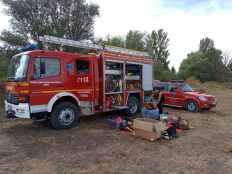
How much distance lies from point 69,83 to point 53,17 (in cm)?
1478

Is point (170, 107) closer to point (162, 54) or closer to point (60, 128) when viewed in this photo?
point (60, 128)

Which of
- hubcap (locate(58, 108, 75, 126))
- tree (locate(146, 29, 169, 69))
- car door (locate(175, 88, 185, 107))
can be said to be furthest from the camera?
tree (locate(146, 29, 169, 69))

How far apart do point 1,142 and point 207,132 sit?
6.40m

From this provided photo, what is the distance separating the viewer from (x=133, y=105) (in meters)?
10.1

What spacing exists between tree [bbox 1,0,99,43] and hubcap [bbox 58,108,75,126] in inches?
548

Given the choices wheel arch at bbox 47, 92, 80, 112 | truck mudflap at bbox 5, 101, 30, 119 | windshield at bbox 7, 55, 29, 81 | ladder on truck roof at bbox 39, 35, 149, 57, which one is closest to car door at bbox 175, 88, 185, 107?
ladder on truck roof at bbox 39, 35, 149, 57

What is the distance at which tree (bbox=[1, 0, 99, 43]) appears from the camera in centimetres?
1920

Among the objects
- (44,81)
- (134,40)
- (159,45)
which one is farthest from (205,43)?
(44,81)

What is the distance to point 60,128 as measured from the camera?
293 inches

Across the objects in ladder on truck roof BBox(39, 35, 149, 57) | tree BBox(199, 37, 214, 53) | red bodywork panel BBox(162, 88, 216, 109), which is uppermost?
tree BBox(199, 37, 214, 53)

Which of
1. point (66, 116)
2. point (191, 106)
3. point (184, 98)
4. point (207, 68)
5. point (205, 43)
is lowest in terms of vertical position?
point (191, 106)

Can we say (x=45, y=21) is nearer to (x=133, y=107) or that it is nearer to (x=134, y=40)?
(x=133, y=107)

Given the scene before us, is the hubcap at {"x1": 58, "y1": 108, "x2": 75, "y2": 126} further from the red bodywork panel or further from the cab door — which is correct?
the red bodywork panel

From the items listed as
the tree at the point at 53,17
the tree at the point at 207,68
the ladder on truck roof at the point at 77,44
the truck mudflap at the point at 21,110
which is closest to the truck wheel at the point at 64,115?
the truck mudflap at the point at 21,110
